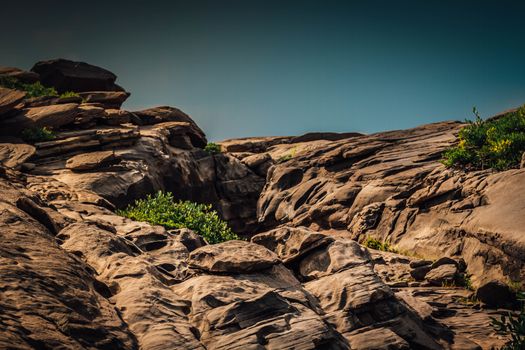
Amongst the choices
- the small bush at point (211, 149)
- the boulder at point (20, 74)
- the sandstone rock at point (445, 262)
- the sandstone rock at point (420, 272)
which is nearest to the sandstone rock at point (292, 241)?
the sandstone rock at point (420, 272)

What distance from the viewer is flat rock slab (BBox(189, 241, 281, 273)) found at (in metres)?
9.79

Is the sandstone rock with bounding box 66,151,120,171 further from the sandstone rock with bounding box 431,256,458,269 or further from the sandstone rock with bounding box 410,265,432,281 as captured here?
the sandstone rock with bounding box 431,256,458,269

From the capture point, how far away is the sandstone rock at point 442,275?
13242mm

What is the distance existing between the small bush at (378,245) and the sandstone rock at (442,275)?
365cm

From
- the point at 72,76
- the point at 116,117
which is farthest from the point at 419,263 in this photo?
the point at 72,76

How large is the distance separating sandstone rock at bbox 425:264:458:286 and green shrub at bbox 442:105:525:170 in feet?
19.2

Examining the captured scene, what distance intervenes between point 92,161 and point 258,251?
517 inches

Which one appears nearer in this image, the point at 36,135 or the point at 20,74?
the point at 36,135

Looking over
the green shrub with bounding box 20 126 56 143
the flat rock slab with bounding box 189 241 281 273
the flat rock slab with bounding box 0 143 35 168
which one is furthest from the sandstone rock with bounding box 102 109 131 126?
the flat rock slab with bounding box 189 241 281 273

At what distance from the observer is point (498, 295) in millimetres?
11578

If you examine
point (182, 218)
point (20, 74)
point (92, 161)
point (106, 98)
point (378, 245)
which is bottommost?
point (378, 245)

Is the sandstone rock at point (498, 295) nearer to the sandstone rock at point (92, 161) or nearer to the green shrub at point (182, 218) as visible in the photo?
the green shrub at point (182, 218)

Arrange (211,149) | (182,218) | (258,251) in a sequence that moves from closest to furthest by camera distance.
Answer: (258,251) < (182,218) < (211,149)

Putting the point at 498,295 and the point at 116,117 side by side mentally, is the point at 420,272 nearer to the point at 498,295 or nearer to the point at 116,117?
the point at 498,295
